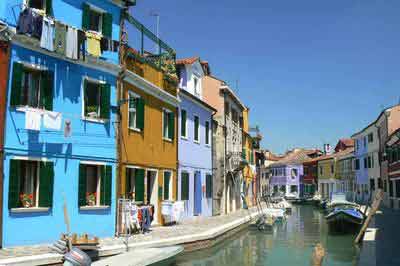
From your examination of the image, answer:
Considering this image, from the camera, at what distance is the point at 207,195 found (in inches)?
1071

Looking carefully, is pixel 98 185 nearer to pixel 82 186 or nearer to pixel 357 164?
pixel 82 186

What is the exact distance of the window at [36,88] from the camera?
43.7ft

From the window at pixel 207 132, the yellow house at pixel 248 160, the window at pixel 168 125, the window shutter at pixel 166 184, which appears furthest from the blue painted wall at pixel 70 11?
the yellow house at pixel 248 160

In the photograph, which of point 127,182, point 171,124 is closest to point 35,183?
point 127,182

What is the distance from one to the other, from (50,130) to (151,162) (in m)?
6.12

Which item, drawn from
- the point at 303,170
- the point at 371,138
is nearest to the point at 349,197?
the point at 371,138

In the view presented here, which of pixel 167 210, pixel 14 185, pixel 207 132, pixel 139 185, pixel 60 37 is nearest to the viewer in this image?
pixel 14 185

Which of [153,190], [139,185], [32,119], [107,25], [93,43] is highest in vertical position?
[107,25]

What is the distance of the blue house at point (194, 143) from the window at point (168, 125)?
123 cm

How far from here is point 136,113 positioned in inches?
706

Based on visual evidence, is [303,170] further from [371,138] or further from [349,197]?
[371,138]

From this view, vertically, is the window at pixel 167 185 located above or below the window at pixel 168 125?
below

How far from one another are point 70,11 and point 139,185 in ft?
23.1

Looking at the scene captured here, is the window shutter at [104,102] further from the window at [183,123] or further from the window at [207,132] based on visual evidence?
the window at [207,132]
